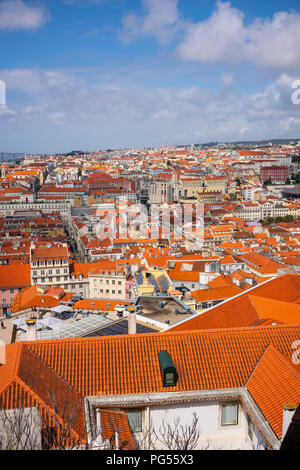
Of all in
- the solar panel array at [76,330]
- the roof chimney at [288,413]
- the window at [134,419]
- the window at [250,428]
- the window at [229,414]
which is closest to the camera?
the roof chimney at [288,413]

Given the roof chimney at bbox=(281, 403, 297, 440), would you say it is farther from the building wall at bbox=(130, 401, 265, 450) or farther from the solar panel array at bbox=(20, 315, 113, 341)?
the solar panel array at bbox=(20, 315, 113, 341)

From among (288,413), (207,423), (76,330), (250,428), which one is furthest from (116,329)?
(288,413)

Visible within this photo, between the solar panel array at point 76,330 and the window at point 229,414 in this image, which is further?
the solar panel array at point 76,330

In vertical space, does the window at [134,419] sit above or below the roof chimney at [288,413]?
below

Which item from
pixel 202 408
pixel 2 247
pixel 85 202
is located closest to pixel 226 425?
pixel 202 408

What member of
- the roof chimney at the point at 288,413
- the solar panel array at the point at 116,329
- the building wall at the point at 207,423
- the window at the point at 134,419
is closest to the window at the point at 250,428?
the building wall at the point at 207,423

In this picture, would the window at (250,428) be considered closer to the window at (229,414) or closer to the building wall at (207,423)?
the building wall at (207,423)

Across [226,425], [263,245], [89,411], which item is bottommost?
[263,245]

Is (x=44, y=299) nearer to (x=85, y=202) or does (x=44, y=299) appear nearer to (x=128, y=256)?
(x=128, y=256)
